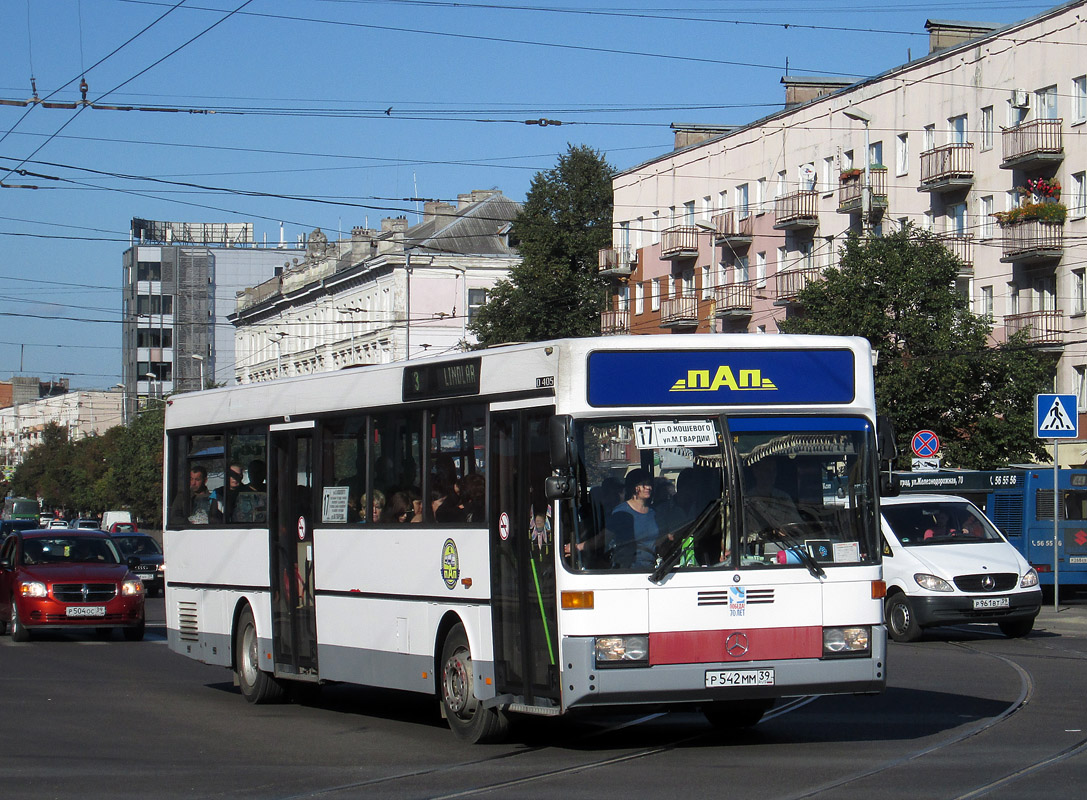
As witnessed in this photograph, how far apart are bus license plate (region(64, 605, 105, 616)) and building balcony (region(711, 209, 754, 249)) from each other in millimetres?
40121

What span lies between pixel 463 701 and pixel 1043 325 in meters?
38.0

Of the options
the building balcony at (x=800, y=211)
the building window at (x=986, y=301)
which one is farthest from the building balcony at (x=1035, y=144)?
the building balcony at (x=800, y=211)

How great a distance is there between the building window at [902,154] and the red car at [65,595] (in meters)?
34.5

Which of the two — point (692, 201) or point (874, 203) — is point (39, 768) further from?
point (692, 201)

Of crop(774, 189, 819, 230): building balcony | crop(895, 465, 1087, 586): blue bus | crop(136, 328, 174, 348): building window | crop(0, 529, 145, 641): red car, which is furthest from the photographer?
crop(136, 328, 174, 348): building window

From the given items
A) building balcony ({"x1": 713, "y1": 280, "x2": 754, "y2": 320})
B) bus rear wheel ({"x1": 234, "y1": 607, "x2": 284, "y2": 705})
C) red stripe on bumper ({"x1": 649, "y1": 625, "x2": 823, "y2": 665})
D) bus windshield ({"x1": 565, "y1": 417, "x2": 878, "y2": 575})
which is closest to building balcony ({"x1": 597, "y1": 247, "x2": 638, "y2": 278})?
building balcony ({"x1": 713, "y1": 280, "x2": 754, "y2": 320})

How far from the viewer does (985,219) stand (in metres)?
48.6

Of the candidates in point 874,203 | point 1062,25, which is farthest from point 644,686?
point 874,203

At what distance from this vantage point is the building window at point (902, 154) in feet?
170

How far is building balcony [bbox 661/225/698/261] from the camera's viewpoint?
63.3 metres

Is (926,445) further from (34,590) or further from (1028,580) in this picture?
(34,590)

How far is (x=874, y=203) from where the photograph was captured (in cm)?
5153

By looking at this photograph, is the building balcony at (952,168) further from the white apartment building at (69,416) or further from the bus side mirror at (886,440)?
the white apartment building at (69,416)

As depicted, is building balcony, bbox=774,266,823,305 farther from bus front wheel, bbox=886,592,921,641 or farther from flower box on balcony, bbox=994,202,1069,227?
bus front wheel, bbox=886,592,921,641
